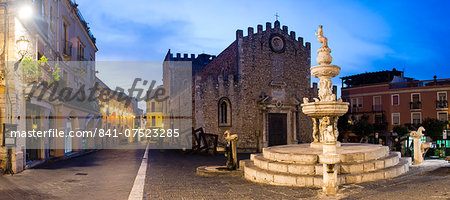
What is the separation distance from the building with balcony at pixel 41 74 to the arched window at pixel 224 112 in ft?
29.5

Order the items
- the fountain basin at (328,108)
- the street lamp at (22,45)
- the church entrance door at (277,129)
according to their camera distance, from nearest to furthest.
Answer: the fountain basin at (328,108)
the street lamp at (22,45)
the church entrance door at (277,129)

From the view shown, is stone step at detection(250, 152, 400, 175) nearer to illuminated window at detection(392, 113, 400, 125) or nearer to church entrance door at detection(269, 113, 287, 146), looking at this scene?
church entrance door at detection(269, 113, 287, 146)

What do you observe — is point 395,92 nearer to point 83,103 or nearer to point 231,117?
point 231,117

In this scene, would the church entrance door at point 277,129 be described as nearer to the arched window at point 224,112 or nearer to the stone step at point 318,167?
the arched window at point 224,112

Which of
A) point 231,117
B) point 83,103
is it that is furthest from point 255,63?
point 83,103

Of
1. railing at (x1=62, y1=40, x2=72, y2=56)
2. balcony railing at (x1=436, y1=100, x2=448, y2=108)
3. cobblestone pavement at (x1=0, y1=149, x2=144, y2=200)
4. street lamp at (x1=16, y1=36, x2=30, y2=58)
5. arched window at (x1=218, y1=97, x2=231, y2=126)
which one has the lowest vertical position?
cobblestone pavement at (x1=0, y1=149, x2=144, y2=200)

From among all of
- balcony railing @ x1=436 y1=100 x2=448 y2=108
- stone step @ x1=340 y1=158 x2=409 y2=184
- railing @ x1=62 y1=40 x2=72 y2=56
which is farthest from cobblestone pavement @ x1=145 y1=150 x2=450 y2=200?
balcony railing @ x1=436 y1=100 x2=448 y2=108

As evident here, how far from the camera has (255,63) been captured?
2511 cm

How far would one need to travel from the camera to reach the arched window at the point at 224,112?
80.5ft

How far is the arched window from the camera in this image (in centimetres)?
2453

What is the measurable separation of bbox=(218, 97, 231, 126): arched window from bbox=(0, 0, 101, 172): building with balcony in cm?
899

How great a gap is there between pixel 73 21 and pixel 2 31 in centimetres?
1120

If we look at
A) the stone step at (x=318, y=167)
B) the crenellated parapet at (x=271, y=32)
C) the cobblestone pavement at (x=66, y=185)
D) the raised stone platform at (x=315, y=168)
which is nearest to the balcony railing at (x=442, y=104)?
the crenellated parapet at (x=271, y=32)

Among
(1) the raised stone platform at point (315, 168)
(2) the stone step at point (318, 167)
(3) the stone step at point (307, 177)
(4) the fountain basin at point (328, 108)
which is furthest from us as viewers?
(4) the fountain basin at point (328, 108)
